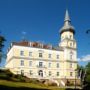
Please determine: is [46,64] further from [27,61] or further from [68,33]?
[68,33]

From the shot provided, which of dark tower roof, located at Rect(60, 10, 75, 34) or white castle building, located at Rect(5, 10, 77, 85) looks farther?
dark tower roof, located at Rect(60, 10, 75, 34)

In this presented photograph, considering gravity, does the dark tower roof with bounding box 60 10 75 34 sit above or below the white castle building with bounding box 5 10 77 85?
above

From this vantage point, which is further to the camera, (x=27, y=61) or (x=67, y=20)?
(x=67, y=20)

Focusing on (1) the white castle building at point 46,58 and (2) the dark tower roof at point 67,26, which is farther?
(2) the dark tower roof at point 67,26

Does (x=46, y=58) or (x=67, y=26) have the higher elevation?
(x=67, y=26)

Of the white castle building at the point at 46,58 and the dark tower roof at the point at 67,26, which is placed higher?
the dark tower roof at the point at 67,26

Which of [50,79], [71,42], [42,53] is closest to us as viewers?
[50,79]

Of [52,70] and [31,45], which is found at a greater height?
[31,45]

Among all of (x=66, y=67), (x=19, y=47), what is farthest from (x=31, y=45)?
(x=66, y=67)

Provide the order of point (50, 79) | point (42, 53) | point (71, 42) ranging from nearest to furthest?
point (50, 79) → point (42, 53) → point (71, 42)

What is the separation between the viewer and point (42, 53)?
8062 cm

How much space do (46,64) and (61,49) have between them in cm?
784

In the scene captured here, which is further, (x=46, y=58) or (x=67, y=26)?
(x=67, y=26)

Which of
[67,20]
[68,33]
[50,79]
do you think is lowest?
[50,79]
